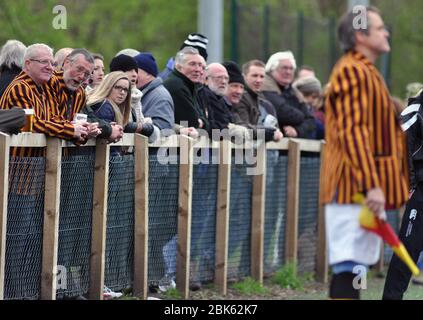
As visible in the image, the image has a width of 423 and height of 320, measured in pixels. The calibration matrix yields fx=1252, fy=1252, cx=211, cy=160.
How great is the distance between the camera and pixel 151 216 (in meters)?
11.6

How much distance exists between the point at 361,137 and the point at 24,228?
3372mm

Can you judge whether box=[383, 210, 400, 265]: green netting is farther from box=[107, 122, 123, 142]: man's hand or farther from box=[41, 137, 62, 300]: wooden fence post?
box=[41, 137, 62, 300]: wooden fence post

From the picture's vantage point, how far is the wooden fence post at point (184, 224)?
11875 mm

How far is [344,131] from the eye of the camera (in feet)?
24.3

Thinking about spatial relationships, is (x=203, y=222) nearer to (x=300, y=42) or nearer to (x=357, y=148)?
(x=357, y=148)

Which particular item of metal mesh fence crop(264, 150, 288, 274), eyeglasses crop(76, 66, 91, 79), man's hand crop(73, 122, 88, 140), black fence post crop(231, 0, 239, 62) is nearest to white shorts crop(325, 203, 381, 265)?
man's hand crop(73, 122, 88, 140)

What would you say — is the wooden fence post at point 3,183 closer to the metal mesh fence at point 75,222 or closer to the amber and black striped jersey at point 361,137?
the metal mesh fence at point 75,222

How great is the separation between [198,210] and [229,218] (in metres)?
0.70

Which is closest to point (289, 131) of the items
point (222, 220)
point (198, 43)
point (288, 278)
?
point (198, 43)

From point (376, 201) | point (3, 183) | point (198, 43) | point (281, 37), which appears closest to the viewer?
point (376, 201)

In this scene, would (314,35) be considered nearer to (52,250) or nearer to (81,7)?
(81,7)

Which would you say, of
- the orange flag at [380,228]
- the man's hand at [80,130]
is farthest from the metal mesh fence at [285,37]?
the orange flag at [380,228]

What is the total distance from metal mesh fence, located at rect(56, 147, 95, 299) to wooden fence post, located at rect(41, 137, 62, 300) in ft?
0.96
